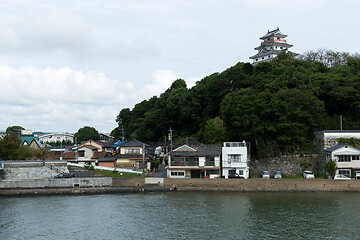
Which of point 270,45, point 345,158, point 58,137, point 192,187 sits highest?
point 270,45

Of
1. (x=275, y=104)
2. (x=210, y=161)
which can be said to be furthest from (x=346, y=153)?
(x=210, y=161)

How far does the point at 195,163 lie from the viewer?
39938 millimetres

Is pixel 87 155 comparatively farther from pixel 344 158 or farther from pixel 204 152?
pixel 344 158

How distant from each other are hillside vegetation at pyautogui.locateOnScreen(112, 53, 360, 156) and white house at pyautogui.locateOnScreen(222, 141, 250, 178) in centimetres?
320

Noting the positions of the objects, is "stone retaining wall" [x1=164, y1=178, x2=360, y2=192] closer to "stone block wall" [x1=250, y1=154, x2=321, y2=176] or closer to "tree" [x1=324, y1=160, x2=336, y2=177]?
"tree" [x1=324, y1=160, x2=336, y2=177]

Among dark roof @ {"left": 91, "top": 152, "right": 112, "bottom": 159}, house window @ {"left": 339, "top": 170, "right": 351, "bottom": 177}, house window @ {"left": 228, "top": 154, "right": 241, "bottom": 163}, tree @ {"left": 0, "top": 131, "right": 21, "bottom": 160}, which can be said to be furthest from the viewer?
dark roof @ {"left": 91, "top": 152, "right": 112, "bottom": 159}

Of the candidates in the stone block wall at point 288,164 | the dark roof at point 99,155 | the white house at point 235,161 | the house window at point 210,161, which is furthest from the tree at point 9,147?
the stone block wall at point 288,164

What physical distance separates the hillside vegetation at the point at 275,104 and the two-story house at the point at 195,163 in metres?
5.71

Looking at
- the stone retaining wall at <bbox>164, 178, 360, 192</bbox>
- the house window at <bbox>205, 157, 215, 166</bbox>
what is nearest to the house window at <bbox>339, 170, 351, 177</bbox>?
the stone retaining wall at <bbox>164, 178, 360, 192</bbox>

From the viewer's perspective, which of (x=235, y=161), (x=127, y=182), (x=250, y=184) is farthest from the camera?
(x=235, y=161)

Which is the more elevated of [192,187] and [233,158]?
[233,158]

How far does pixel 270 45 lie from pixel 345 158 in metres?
51.4

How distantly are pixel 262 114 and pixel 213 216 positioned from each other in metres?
19.2

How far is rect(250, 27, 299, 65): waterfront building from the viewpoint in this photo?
3296 inches
